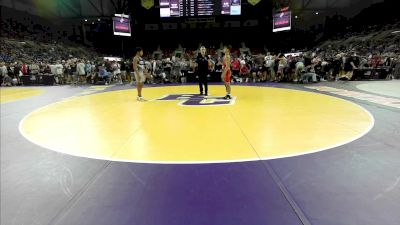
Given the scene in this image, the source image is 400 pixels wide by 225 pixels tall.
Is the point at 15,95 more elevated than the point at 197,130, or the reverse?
the point at 15,95

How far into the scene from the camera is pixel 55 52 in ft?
96.7

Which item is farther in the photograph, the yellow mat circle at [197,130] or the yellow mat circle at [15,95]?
the yellow mat circle at [15,95]

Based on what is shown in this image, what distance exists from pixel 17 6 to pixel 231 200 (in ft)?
102

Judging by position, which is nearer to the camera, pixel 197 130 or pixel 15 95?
pixel 197 130

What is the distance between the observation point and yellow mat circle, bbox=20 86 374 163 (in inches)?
147

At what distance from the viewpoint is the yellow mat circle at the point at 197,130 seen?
3.74m

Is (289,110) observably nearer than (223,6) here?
Yes

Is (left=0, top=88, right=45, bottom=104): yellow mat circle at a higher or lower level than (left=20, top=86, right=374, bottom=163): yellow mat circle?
higher

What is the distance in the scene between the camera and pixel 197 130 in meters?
4.88

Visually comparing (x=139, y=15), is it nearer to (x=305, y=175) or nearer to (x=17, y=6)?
(x=17, y=6)

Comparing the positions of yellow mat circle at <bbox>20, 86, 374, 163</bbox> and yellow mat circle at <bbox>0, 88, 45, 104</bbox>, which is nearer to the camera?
yellow mat circle at <bbox>20, 86, 374, 163</bbox>

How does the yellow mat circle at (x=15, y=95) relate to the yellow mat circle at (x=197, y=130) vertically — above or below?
above

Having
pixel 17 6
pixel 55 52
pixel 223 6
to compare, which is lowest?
pixel 55 52

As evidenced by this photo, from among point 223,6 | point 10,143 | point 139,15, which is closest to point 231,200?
point 10,143
